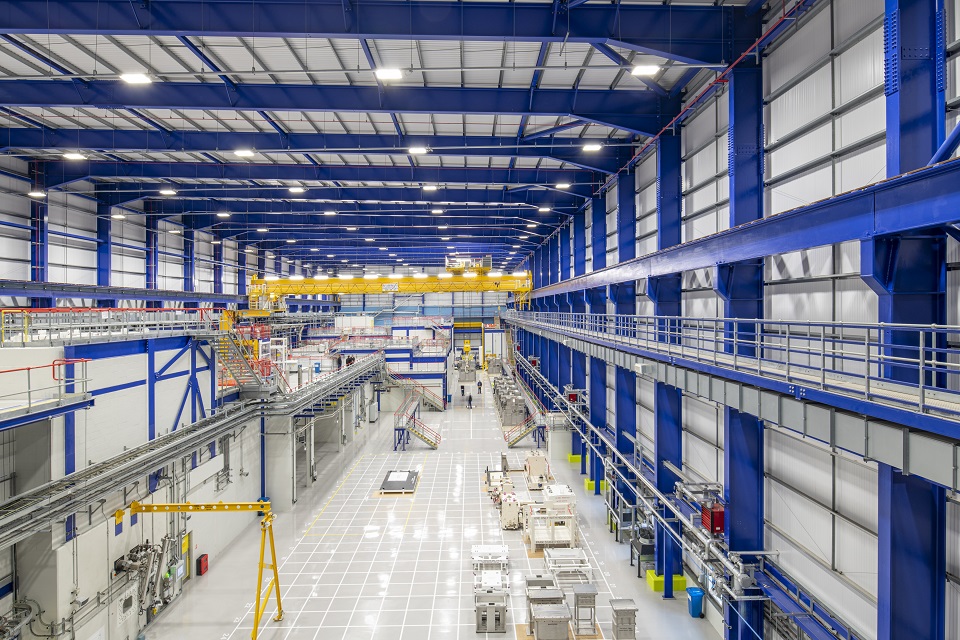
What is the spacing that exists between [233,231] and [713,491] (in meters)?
33.2

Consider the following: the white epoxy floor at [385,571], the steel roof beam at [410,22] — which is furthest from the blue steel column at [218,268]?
the steel roof beam at [410,22]

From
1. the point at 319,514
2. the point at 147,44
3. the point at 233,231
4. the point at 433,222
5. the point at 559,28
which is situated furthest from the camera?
the point at 233,231

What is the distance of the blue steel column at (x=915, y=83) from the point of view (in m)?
5.44

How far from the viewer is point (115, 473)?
34.0 ft

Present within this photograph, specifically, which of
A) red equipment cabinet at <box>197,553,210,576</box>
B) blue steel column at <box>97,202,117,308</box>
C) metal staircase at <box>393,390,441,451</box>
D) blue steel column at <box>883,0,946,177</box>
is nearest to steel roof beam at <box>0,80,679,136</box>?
blue steel column at <box>883,0,946,177</box>

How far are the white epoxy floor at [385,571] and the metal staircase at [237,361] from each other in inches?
194

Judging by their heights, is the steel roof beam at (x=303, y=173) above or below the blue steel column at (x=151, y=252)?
above

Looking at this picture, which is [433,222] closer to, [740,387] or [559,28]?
[559,28]

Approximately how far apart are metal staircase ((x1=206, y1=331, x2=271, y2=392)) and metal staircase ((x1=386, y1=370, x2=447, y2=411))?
15.4 meters

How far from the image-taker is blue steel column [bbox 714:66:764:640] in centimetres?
945

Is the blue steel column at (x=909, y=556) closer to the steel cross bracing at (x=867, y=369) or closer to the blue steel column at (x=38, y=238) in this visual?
the steel cross bracing at (x=867, y=369)

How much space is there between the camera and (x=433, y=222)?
1191 inches

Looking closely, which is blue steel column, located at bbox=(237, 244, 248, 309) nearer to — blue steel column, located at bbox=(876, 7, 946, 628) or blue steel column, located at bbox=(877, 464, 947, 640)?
blue steel column, located at bbox=(876, 7, 946, 628)

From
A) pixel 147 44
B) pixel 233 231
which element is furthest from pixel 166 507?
pixel 233 231
